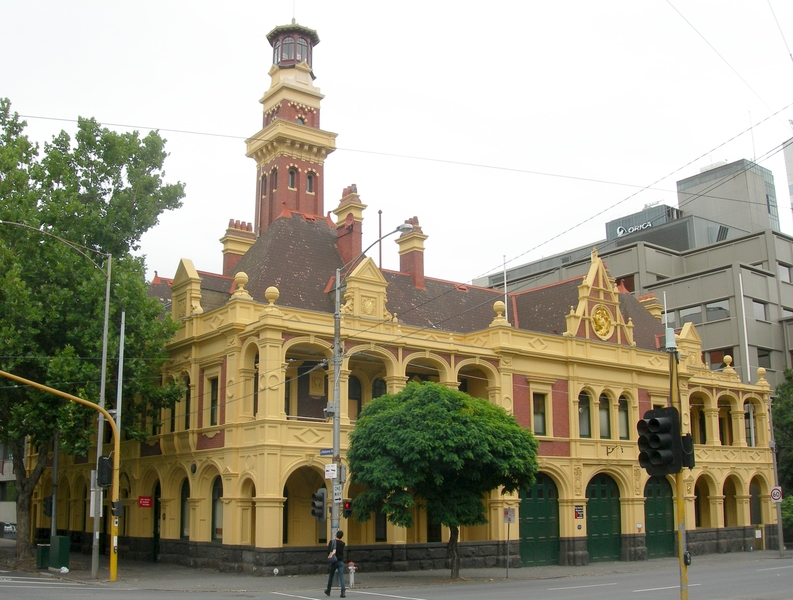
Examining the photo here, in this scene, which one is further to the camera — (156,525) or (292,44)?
(292,44)

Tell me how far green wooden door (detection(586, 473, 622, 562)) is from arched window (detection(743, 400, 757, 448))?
41.1ft

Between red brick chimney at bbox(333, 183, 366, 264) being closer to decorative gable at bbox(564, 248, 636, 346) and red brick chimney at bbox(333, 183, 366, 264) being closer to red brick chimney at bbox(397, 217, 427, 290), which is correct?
red brick chimney at bbox(397, 217, 427, 290)

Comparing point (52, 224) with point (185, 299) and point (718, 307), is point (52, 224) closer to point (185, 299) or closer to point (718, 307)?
point (185, 299)

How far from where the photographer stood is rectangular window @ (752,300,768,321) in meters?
64.8

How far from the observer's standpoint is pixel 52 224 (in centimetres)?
3406

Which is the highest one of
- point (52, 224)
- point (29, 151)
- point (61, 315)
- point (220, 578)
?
point (29, 151)

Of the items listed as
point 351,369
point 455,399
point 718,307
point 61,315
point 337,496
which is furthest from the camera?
point 718,307

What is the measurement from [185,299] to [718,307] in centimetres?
4259

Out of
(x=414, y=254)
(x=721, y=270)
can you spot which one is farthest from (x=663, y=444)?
(x=721, y=270)

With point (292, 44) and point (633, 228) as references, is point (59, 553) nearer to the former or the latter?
point (292, 44)

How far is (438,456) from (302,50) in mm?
26297

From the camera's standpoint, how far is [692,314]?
6650cm

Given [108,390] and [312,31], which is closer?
[108,390]

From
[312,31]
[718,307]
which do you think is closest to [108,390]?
[312,31]
